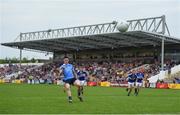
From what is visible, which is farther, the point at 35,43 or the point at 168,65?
the point at 35,43

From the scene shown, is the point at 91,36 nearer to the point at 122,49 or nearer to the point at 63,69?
the point at 122,49

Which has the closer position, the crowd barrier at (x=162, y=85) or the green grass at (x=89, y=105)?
the green grass at (x=89, y=105)

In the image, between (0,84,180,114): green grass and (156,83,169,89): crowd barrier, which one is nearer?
(0,84,180,114): green grass

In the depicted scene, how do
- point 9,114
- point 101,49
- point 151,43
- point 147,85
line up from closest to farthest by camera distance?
point 9,114
point 147,85
point 151,43
point 101,49

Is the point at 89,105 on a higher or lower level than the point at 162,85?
higher

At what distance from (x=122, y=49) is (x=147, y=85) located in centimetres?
2143

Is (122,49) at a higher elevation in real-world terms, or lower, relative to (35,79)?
higher

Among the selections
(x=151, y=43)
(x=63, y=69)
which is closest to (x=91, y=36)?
(x=151, y=43)

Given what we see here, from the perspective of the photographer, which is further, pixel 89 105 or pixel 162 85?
pixel 162 85

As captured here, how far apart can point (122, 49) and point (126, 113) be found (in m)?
63.6

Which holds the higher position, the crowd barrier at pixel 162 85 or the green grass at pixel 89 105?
the green grass at pixel 89 105

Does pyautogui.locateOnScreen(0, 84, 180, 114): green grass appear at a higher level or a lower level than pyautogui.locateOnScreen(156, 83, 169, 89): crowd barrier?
higher

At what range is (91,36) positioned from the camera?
6831 centimetres

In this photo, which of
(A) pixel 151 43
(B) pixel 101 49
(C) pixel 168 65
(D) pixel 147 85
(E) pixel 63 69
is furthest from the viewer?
(B) pixel 101 49
